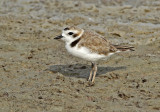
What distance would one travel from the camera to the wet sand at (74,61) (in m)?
5.89

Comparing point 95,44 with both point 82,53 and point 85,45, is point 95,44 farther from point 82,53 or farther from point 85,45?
point 82,53

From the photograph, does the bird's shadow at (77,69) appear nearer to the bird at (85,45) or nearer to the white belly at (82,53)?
the bird at (85,45)

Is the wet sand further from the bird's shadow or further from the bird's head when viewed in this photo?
the bird's head

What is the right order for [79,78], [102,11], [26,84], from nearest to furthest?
[26,84] < [79,78] < [102,11]

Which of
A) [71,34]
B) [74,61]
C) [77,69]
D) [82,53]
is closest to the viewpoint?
[82,53]

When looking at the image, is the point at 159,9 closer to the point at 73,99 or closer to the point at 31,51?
the point at 31,51

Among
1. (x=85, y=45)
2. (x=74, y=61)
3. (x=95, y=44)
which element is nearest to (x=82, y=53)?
(x=85, y=45)

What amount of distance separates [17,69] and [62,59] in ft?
4.00

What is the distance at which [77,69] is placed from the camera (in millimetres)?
7680

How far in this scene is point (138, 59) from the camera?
26.0 feet

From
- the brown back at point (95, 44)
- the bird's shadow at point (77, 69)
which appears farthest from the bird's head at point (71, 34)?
the bird's shadow at point (77, 69)

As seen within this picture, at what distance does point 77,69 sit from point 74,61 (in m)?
0.47

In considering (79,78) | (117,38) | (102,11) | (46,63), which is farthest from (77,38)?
(102,11)

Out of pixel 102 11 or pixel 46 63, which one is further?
pixel 102 11
